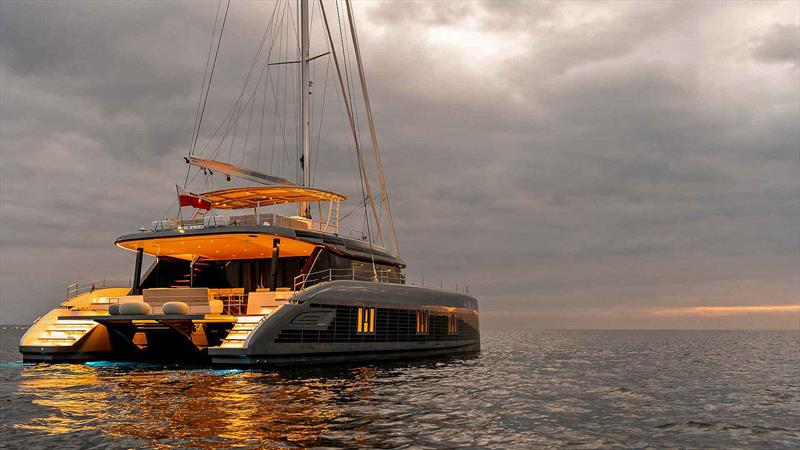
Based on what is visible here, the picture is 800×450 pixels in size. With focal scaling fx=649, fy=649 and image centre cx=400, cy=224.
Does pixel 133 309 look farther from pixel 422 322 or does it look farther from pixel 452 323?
pixel 452 323

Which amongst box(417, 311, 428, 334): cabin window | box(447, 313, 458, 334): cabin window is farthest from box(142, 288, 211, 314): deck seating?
box(447, 313, 458, 334): cabin window

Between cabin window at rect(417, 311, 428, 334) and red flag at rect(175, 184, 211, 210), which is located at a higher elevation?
red flag at rect(175, 184, 211, 210)

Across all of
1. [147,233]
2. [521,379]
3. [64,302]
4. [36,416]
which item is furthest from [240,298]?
[36,416]

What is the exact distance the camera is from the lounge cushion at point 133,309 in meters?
20.5

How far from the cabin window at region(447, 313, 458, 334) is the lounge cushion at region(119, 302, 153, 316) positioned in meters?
14.2

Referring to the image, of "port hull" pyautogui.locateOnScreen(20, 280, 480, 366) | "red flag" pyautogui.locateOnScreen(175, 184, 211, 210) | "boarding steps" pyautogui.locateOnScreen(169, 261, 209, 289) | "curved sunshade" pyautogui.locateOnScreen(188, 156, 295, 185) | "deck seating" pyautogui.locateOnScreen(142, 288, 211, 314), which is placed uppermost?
"curved sunshade" pyautogui.locateOnScreen(188, 156, 295, 185)

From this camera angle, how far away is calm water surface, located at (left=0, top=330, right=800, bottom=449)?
1034 cm

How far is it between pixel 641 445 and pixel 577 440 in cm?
103

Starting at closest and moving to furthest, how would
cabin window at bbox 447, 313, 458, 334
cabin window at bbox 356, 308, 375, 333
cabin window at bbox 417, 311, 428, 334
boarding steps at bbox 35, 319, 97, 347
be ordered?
1. boarding steps at bbox 35, 319, 97, 347
2. cabin window at bbox 356, 308, 375, 333
3. cabin window at bbox 417, 311, 428, 334
4. cabin window at bbox 447, 313, 458, 334

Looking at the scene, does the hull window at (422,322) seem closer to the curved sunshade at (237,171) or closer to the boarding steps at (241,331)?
the curved sunshade at (237,171)

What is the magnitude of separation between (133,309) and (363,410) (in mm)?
10819

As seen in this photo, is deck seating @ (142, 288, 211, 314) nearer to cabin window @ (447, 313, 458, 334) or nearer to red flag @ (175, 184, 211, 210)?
red flag @ (175, 184, 211, 210)

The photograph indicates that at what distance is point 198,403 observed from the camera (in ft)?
42.4

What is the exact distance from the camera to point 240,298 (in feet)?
76.5
